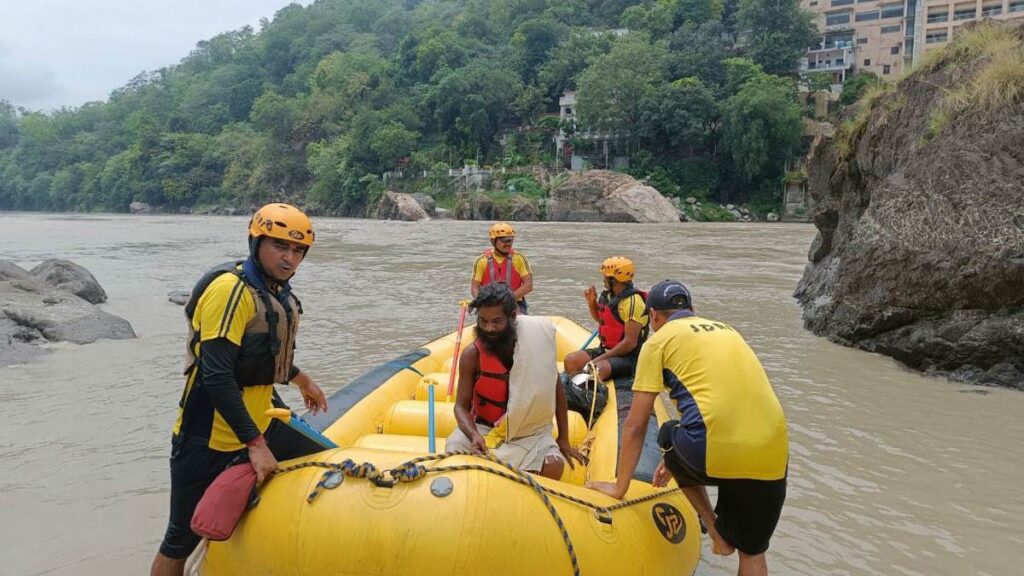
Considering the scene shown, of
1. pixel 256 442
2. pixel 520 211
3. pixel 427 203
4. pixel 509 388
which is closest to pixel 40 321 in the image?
pixel 256 442

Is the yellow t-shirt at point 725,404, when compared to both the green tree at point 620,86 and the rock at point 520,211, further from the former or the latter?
the green tree at point 620,86

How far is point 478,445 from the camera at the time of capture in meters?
3.17

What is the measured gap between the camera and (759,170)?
4422cm

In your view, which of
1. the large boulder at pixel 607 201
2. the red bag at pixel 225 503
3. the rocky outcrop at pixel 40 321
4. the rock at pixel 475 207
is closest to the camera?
the red bag at pixel 225 503

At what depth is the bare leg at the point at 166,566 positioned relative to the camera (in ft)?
8.31

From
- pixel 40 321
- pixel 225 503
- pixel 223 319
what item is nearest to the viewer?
pixel 223 319

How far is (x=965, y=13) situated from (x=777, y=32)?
12243 mm

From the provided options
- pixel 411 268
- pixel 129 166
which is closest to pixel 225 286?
pixel 411 268

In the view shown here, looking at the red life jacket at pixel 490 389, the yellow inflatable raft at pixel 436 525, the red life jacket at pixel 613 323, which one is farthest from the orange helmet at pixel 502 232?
the yellow inflatable raft at pixel 436 525

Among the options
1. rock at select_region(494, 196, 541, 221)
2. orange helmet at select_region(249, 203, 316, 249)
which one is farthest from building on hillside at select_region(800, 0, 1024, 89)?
orange helmet at select_region(249, 203, 316, 249)

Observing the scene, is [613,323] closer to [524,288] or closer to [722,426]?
[524,288]

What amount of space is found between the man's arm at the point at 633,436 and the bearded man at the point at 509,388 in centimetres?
47

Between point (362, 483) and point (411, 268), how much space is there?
596 inches

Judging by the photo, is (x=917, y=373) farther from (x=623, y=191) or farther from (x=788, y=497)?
(x=623, y=191)
